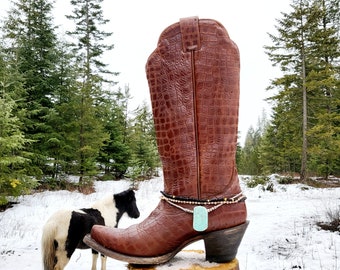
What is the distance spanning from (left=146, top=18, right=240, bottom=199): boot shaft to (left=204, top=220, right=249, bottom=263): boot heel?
168 millimetres

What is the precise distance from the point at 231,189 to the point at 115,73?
17.7m

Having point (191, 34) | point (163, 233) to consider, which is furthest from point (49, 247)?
point (191, 34)

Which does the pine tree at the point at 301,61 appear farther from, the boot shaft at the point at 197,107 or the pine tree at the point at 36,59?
the boot shaft at the point at 197,107

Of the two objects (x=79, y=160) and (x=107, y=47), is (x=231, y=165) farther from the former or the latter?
(x=107, y=47)

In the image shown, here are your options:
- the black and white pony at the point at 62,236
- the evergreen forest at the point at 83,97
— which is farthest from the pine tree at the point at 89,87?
the black and white pony at the point at 62,236

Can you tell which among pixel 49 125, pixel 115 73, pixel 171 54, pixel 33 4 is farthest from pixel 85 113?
pixel 171 54

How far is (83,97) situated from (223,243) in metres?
10.8

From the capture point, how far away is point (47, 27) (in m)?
12.5

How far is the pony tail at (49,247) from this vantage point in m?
3.02

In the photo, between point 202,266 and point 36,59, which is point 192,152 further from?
point 36,59

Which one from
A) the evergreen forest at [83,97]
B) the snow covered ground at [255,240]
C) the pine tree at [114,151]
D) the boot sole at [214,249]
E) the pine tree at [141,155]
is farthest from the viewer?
the pine tree at [114,151]

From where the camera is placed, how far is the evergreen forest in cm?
972

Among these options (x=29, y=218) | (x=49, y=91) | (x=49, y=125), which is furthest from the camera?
(x=49, y=91)

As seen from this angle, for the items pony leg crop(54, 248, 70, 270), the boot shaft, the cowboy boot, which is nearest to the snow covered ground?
the cowboy boot
